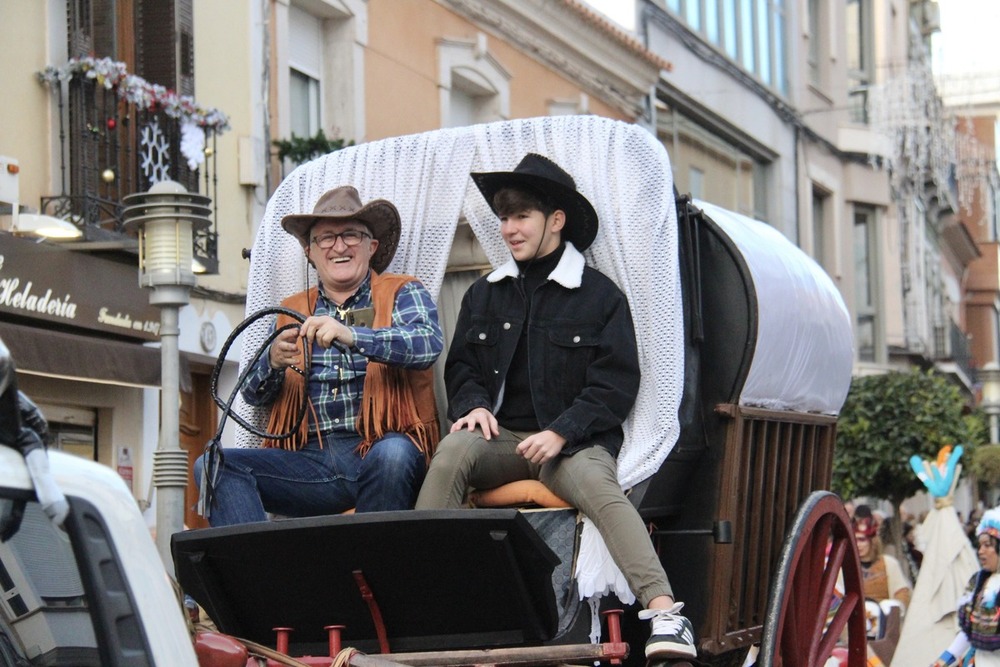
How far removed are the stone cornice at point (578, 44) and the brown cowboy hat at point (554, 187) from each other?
12574 millimetres

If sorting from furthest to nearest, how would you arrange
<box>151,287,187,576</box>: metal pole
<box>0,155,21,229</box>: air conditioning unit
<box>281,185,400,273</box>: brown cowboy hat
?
<box>0,155,21,229</box>: air conditioning unit < <box>151,287,187,576</box>: metal pole < <box>281,185,400,273</box>: brown cowboy hat

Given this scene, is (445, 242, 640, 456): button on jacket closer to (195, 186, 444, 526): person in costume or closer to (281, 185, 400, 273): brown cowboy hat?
(195, 186, 444, 526): person in costume

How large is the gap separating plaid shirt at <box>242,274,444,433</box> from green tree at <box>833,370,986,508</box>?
53.2 ft

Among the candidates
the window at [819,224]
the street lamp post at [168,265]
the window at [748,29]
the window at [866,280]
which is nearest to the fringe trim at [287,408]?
the street lamp post at [168,265]

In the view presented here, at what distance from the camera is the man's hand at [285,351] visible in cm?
533

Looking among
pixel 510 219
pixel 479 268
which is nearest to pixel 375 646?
pixel 510 219

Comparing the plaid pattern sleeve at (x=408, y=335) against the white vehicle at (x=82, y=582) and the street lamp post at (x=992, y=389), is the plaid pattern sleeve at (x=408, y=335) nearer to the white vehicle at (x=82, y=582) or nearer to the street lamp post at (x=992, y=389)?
the white vehicle at (x=82, y=582)

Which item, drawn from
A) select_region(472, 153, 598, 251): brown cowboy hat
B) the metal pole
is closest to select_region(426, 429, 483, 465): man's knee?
select_region(472, 153, 598, 251): brown cowboy hat

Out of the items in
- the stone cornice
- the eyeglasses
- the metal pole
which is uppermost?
the stone cornice

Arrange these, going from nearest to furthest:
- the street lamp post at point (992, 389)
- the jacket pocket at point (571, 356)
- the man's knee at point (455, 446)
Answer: the man's knee at point (455, 446) → the jacket pocket at point (571, 356) → the street lamp post at point (992, 389)

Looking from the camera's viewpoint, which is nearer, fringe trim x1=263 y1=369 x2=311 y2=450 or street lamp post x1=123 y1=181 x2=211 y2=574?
fringe trim x1=263 y1=369 x2=311 y2=450

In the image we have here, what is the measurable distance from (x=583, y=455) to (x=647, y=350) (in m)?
0.54

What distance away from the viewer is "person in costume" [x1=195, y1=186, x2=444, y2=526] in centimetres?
507

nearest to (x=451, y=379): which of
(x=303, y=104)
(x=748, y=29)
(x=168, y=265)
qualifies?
(x=168, y=265)
